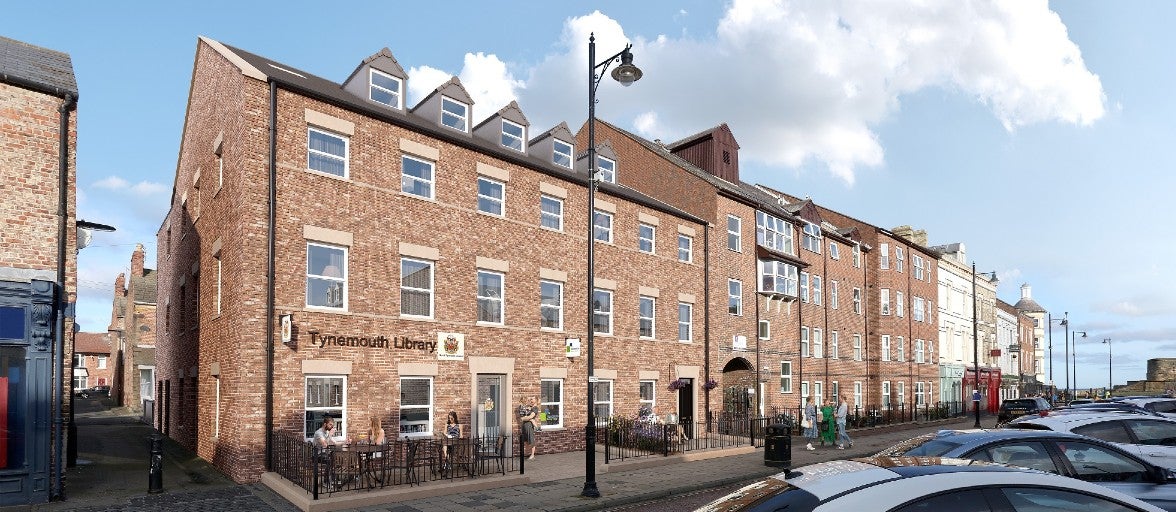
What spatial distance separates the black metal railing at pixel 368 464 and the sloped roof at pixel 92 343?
3371 inches

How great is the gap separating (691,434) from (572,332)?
5.71 meters

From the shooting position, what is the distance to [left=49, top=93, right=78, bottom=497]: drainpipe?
45.4 ft

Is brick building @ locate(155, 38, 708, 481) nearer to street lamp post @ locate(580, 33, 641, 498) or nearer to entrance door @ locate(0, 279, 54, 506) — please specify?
entrance door @ locate(0, 279, 54, 506)

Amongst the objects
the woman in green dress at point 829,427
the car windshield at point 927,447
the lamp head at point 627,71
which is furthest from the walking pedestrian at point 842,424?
the car windshield at point 927,447

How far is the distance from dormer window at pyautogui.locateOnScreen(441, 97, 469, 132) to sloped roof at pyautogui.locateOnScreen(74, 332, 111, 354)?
3256 inches

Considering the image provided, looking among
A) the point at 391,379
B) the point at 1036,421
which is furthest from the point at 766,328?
the point at 1036,421

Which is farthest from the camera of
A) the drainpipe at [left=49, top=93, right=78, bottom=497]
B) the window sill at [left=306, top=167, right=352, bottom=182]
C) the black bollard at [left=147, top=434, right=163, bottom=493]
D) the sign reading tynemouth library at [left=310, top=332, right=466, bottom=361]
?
the window sill at [left=306, top=167, right=352, bottom=182]

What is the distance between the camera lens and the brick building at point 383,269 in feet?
54.8

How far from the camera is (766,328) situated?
3294cm

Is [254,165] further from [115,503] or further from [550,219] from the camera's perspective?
[550,219]

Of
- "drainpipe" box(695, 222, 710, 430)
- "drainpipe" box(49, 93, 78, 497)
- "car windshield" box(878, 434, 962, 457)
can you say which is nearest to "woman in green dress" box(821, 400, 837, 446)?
"drainpipe" box(695, 222, 710, 430)

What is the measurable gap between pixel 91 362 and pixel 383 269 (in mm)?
88114

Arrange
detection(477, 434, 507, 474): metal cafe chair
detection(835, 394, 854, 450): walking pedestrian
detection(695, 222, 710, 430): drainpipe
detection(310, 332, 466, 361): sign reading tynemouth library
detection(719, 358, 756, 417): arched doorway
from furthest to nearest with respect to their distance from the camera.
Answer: detection(719, 358, 756, 417): arched doorway
detection(695, 222, 710, 430): drainpipe
detection(835, 394, 854, 450): walking pedestrian
detection(310, 332, 466, 361): sign reading tynemouth library
detection(477, 434, 507, 474): metal cafe chair

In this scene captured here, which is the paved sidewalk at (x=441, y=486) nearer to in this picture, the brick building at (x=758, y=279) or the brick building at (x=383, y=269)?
the brick building at (x=383, y=269)
